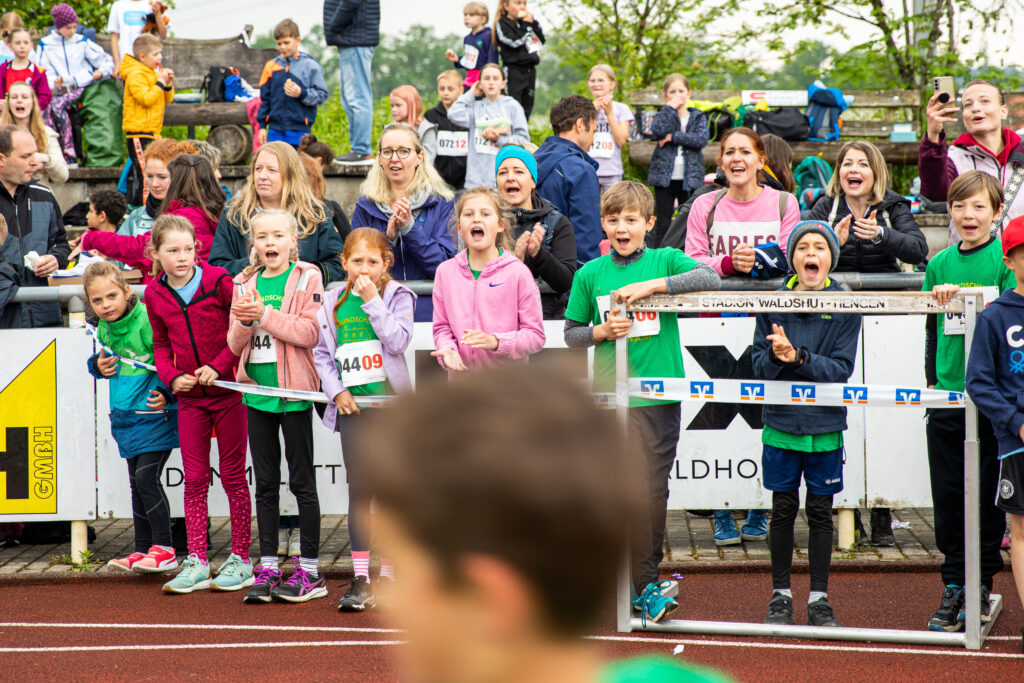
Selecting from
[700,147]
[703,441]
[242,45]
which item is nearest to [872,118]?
[700,147]

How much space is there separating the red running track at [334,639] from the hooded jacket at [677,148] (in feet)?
18.4

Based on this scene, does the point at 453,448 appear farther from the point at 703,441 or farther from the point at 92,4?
the point at 92,4

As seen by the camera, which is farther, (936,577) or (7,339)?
(7,339)

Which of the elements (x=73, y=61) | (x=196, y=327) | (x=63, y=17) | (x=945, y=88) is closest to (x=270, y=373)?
(x=196, y=327)

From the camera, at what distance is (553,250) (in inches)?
288

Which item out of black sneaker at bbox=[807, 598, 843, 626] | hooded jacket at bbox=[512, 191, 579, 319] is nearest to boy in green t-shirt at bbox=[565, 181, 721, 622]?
black sneaker at bbox=[807, 598, 843, 626]

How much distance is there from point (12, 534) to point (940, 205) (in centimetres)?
820

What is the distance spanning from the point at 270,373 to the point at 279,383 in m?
0.08

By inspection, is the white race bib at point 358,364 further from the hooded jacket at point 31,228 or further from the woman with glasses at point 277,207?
the hooded jacket at point 31,228

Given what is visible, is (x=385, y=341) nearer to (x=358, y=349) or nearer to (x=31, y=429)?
(x=358, y=349)

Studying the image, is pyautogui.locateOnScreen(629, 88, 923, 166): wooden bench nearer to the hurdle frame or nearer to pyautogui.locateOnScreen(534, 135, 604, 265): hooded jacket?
pyautogui.locateOnScreen(534, 135, 604, 265): hooded jacket

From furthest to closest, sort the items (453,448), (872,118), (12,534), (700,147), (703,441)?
(872,118), (700,147), (12,534), (703,441), (453,448)

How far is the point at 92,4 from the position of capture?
23.6 meters

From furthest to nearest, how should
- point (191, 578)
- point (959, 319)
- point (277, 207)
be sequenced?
point (277, 207), point (191, 578), point (959, 319)
